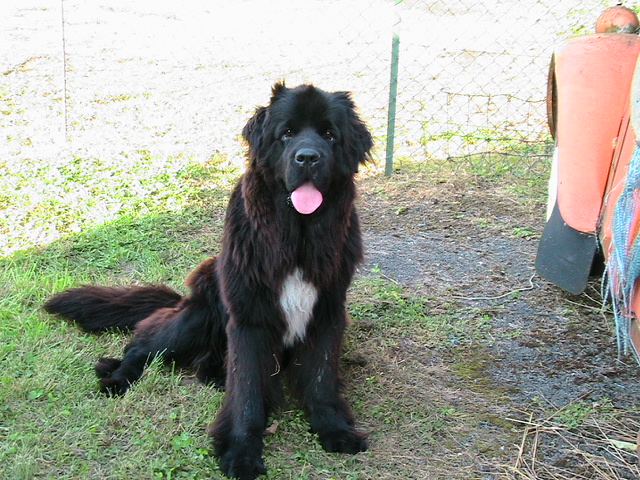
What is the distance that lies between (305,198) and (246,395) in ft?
2.94

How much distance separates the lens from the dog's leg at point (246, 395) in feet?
9.50

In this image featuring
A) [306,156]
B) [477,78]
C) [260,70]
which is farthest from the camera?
[260,70]

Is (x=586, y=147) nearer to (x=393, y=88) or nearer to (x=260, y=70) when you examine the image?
(x=393, y=88)

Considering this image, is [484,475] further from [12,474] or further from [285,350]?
[12,474]

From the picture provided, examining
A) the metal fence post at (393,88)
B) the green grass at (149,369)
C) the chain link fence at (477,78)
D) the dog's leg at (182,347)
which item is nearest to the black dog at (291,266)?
the green grass at (149,369)

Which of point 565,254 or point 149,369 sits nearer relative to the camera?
point 149,369

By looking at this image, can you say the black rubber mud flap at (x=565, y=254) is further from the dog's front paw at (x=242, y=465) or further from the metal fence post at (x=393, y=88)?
the metal fence post at (x=393, y=88)

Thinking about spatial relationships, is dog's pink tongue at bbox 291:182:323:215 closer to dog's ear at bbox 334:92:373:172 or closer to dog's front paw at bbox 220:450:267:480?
dog's ear at bbox 334:92:373:172

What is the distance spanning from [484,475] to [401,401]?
613 mm

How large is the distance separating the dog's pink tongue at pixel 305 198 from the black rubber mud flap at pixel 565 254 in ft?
4.70

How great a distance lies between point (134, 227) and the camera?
17.6 ft

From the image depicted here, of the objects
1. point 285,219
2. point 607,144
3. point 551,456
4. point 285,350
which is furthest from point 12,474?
point 607,144

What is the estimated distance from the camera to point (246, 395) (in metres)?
2.99

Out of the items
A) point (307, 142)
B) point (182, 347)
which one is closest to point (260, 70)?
point (182, 347)
